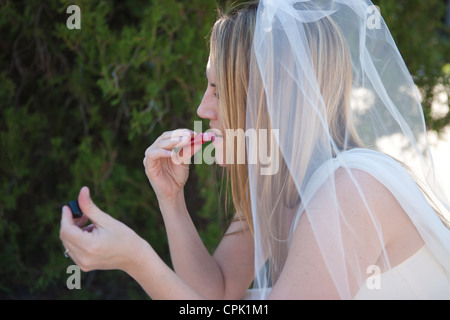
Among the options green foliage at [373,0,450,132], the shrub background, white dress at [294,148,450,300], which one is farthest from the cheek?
green foliage at [373,0,450,132]

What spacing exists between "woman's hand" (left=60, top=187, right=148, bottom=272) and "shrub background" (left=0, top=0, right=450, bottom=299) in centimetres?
121

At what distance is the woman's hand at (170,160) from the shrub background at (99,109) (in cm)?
65

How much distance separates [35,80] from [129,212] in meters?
0.90

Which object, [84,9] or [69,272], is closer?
[84,9]

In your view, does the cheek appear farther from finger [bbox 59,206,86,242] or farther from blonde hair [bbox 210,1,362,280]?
finger [bbox 59,206,86,242]

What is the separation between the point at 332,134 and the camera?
70.6 inches

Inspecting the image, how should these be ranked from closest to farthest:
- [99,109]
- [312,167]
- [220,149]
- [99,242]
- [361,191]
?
[99,242] → [361,191] → [312,167] → [220,149] → [99,109]

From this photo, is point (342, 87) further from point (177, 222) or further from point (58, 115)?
point (58, 115)

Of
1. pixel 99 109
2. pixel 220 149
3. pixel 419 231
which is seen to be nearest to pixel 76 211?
pixel 220 149

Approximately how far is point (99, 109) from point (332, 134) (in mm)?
1729

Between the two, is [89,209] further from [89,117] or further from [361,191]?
[89,117]

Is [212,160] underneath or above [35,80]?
underneath

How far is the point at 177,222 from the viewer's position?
6.98 ft
